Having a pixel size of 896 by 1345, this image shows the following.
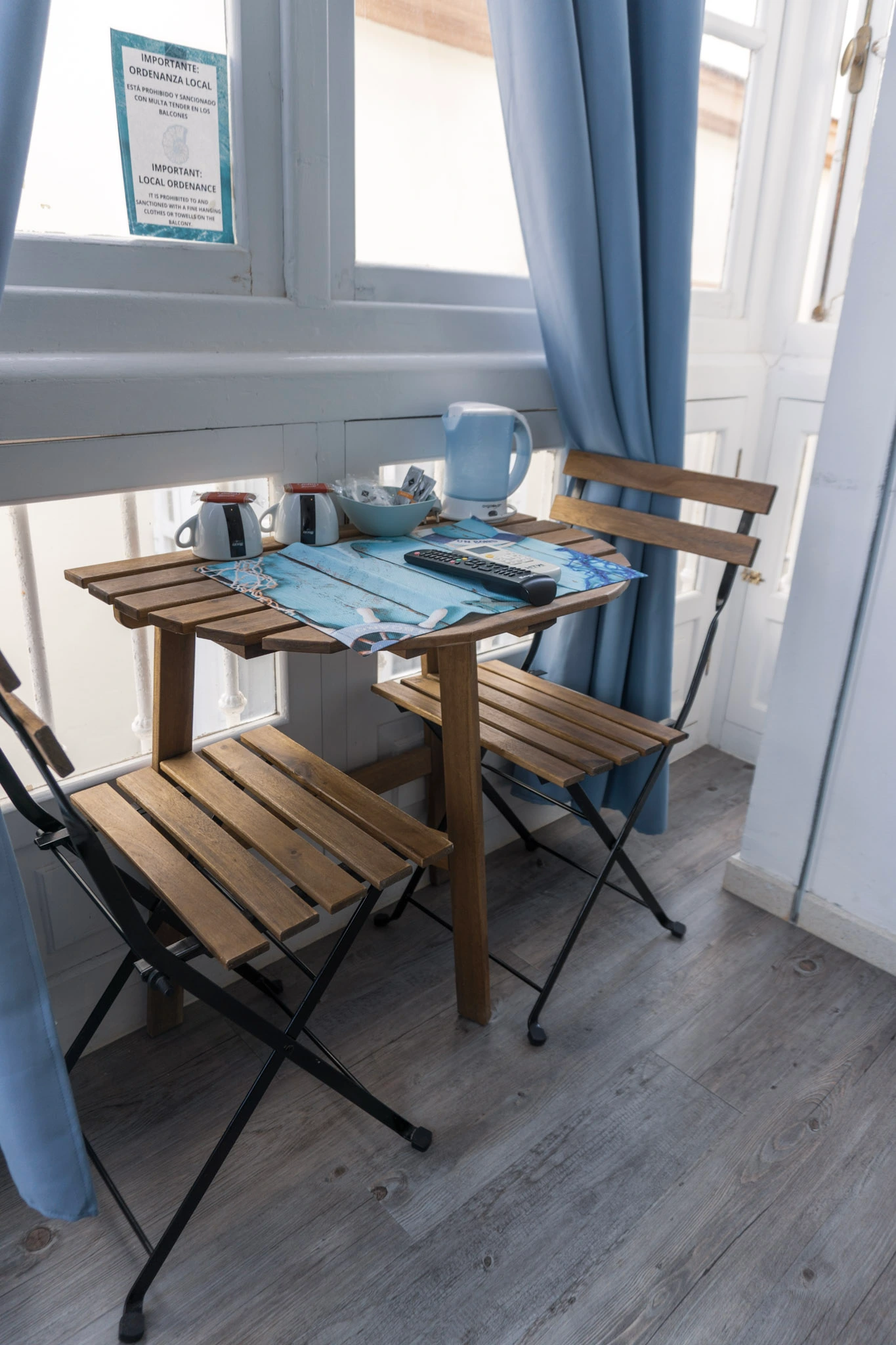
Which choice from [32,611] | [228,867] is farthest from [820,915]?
[32,611]

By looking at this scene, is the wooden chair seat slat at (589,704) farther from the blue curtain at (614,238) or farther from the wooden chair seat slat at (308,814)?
the wooden chair seat slat at (308,814)

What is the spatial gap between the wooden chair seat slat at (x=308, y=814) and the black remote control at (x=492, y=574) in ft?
1.39

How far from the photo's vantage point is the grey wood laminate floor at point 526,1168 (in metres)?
1.27

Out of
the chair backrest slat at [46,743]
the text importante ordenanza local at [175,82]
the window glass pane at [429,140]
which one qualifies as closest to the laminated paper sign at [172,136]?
the text importante ordenanza local at [175,82]

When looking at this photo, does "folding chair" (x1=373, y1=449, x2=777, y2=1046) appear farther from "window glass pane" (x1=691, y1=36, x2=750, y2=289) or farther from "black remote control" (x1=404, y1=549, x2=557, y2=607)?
"window glass pane" (x1=691, y1=36, x2=750, y2=289)

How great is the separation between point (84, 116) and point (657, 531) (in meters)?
1.26

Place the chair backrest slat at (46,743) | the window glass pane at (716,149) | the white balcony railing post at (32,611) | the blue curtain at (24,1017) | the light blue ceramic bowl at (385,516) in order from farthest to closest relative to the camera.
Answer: the window glass pane at (716,149), the light blue ceramic bowl at (385,516), the white balcony railing post at (32,611), the blue curtain at (24,1017), the chair backrest slat at (46,743)

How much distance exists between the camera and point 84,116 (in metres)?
1.37

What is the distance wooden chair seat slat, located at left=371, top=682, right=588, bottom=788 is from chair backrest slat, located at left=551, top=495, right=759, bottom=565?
51 centimetres

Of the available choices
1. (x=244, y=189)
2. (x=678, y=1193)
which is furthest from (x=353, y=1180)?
(x=244, y=189)

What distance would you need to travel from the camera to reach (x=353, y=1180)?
4.77 ft

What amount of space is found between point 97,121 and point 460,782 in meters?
1.19

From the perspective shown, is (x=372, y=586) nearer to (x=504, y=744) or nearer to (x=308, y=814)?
(x=308, y=814)

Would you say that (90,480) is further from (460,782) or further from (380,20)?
(380,20)
